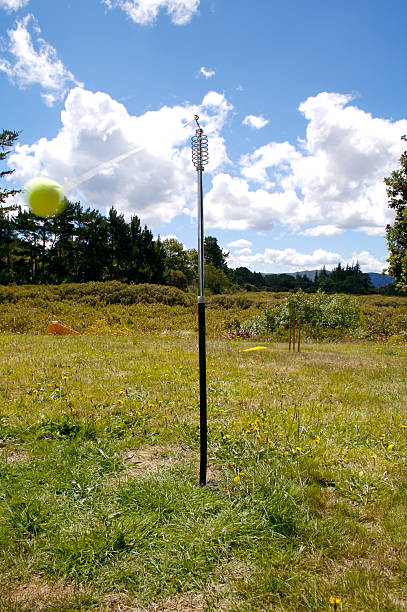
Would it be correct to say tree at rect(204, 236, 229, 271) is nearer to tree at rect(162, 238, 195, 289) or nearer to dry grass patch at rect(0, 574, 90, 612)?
tree at rect(162, 238, 195, 289)

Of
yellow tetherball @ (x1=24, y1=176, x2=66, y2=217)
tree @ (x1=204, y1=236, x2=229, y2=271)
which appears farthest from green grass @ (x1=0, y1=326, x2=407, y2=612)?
tree @ (x1=204, y1=236, x2=229, y2=271)

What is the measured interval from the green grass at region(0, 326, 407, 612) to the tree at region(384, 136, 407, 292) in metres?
7.08

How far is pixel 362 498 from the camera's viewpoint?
2742 mm

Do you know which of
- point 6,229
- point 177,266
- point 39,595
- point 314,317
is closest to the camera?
point 39,595

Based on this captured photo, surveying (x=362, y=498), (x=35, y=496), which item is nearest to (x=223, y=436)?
(x=362, y=498)

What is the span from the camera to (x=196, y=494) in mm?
2643

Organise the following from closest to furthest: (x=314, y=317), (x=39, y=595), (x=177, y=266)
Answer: (x=39, y=595)
(x=314, y=317)
(x=177, y=266)

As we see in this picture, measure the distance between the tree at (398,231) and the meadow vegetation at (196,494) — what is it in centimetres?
619

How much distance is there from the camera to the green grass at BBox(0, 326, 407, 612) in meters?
1.90

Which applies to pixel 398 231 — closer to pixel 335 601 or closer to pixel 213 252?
pixel 335 601

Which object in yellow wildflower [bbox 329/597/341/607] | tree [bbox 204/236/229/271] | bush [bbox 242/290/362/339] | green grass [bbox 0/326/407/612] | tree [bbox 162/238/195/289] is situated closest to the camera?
yellow wildflower [bbox 329/597/341/607]

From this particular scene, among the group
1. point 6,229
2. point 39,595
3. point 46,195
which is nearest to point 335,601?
point 39,595

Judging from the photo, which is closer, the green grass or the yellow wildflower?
the yellow wildflower

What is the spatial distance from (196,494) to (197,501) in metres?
0.08
